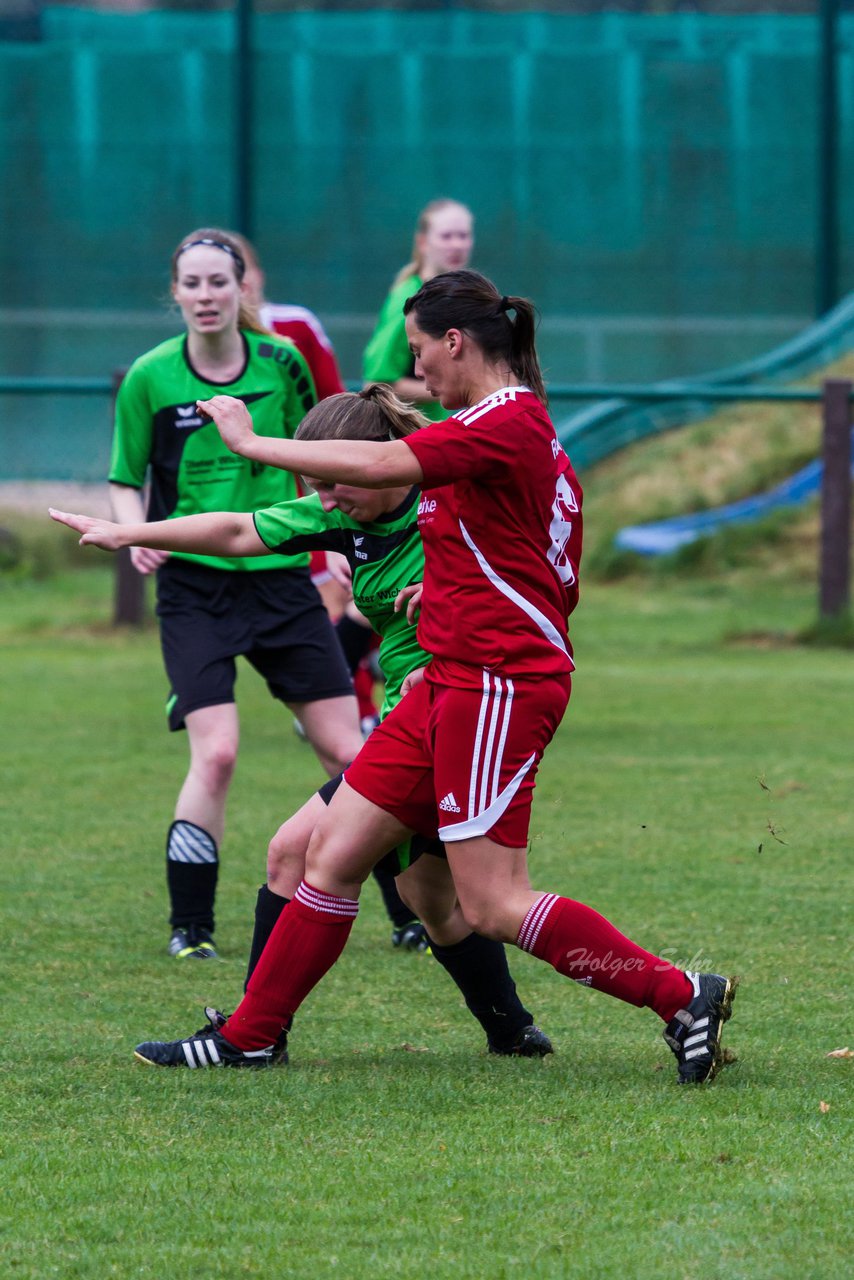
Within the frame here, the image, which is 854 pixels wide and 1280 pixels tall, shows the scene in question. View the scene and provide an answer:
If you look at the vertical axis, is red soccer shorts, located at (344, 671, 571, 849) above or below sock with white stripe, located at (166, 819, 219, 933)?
above

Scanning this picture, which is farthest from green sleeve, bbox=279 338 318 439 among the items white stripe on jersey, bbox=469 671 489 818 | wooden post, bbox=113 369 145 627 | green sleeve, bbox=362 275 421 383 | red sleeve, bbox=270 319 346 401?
wooden post, bbox=113 369 145 627

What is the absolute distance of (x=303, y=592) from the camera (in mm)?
5918

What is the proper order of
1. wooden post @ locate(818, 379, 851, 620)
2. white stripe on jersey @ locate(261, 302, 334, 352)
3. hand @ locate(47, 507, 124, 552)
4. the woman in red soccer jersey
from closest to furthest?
the woman in red soccer jersey < hand @ locate(47, 507, 124, 552) < white stripe on jersey @ locate(261, 302, 334, 352) < wooden post @ locate(818, 379, 851, 620)

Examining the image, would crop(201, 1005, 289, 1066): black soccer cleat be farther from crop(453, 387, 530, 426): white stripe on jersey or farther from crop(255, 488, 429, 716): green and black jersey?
crop(453, 387, 530, 426): white stripe on jersey

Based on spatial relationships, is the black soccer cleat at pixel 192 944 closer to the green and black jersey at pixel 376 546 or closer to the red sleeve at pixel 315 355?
the green and black jersey at pixel 376 546

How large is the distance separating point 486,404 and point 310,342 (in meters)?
3.45

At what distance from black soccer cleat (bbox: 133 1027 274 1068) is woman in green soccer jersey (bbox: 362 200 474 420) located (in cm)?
334

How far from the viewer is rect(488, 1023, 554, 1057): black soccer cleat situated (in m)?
4.49

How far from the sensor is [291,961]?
14.1 feet

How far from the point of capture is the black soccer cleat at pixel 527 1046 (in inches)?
177

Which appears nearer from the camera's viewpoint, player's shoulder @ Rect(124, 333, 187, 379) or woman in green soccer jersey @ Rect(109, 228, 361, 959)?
woman in green soccer jersey @ Rect(109, 228, 361, 959)

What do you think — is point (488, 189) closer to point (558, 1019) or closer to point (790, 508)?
point (790, 508)

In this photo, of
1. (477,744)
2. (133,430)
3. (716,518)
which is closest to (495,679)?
(477,744)

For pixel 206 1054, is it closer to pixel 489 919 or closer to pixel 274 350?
pixel 489 919
